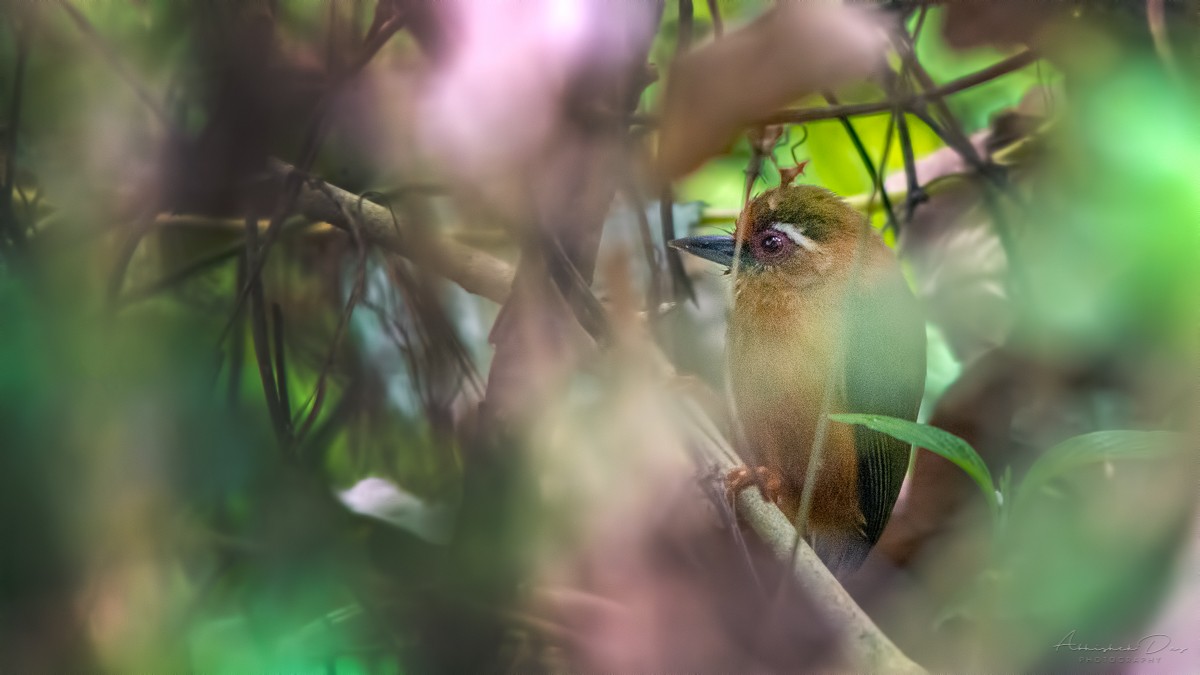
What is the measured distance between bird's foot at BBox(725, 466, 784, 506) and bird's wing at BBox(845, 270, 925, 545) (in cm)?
8

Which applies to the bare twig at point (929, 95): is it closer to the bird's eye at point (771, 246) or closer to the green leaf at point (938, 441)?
the bird's eye at point (771, 246)

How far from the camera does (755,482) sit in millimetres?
739

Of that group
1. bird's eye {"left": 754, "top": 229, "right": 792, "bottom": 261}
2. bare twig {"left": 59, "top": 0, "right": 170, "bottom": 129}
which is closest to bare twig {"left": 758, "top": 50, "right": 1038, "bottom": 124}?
bird's eye {"left": 754, "top": 229, "right": 792, "bottom": 261}

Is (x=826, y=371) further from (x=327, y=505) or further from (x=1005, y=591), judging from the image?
(x=327, y=505)

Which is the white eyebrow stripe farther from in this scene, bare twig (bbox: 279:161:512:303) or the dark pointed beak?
bare twig (bbox: 279:161:512:303)

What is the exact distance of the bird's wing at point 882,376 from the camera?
766 mm

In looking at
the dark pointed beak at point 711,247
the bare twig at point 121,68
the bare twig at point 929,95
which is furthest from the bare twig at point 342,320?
the bare twig at point 929,95

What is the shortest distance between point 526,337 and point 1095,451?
1.46 feet

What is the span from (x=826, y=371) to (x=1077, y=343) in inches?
8.5

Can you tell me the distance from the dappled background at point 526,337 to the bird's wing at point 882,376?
2cm

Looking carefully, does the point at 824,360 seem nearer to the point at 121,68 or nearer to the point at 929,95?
the point at 929,95

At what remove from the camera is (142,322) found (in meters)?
0.77

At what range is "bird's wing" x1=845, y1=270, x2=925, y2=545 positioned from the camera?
77 cm

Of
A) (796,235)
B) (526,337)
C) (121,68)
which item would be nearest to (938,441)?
(796,235)
